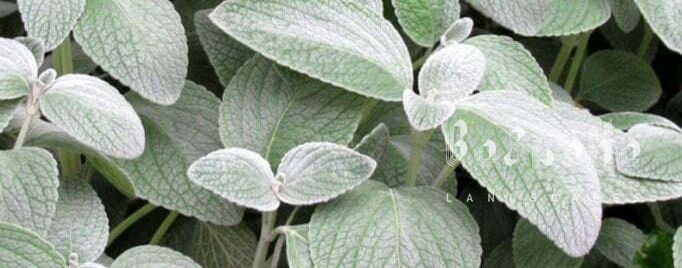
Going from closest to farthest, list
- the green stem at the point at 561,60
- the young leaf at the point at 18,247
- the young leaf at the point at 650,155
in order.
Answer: the young leaf at the point at 18,247 → the young leaf at the point at 650,155 → the green stem at the point at 561,60

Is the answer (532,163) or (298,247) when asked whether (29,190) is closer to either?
(298,247)

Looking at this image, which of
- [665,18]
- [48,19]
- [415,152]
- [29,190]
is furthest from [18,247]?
[665,18]

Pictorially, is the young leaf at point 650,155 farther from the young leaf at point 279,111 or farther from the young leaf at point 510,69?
the young leaf at point 279,111

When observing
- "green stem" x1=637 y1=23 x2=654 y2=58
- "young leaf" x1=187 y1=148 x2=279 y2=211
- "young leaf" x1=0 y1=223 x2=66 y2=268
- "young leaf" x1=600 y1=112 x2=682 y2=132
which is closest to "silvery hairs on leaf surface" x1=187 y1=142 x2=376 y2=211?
"young leaf" x1=187 y1=148 x2=279 y2=211

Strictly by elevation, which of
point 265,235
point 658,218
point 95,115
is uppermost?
point 95,115

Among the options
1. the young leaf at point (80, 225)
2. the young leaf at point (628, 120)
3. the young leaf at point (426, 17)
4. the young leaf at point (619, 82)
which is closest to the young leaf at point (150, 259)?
the young leaf at point (80, 225)

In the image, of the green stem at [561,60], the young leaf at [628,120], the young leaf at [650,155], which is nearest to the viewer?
the young leaf at [650,155]

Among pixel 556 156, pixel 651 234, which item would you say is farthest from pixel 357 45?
pixel 651 234
